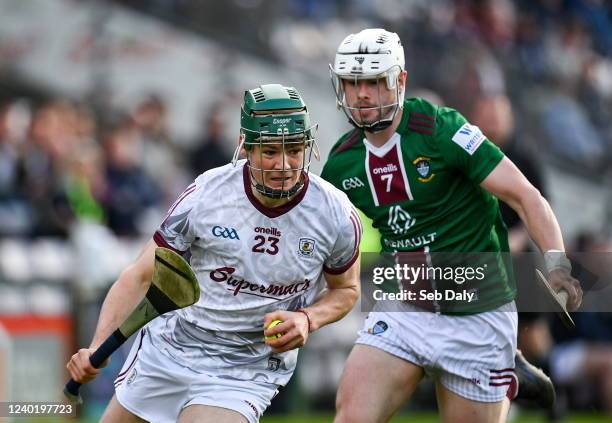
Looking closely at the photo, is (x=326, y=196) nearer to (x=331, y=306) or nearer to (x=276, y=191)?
(x=276, y=191)

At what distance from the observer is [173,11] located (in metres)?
15.2

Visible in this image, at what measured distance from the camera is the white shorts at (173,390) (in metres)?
5.50

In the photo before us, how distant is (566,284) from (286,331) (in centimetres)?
131

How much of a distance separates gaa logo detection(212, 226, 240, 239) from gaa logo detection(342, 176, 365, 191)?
1.04 m

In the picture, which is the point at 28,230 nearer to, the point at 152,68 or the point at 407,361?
the point at 152,68

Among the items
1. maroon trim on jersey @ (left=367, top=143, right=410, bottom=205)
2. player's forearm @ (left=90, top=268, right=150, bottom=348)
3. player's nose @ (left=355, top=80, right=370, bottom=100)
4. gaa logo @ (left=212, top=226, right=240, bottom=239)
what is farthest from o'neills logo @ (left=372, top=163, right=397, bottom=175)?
player's forearm @ (left=90, top=268, right=150, bottom=348)

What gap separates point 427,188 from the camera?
6.29m

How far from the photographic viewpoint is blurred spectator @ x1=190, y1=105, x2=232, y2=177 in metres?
12.9

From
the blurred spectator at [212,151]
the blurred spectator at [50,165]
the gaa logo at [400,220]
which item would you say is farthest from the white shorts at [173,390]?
the blurred spectator at [212,151]

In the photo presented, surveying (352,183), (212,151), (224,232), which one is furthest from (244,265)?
(212,151)

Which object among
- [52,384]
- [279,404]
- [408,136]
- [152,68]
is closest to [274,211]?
[408,136]

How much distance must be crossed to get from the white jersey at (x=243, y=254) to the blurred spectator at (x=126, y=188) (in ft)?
20.8

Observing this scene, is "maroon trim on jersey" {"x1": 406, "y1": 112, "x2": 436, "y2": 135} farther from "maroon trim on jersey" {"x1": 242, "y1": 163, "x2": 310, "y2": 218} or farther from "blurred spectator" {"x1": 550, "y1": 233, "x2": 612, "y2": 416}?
"blurred spectator" {"x1": 550, "y1": 233, "x2": 612, "y2": 416}

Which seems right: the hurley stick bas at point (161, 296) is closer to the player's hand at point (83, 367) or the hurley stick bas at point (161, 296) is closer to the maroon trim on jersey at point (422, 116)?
the player's hand at point (83, 367)
